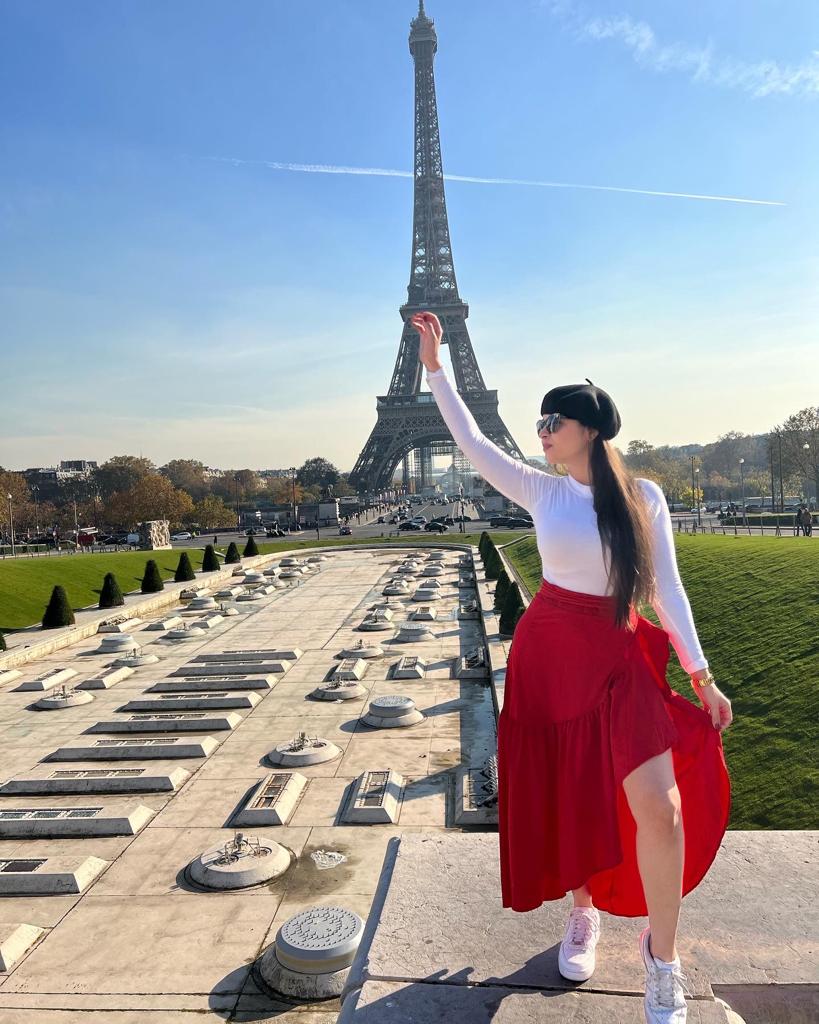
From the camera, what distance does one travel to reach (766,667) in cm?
978

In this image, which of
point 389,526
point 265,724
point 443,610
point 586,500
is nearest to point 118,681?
point 265,724

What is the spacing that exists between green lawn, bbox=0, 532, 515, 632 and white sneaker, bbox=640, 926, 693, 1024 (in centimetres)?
2107

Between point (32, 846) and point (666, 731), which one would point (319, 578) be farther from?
point (666, 731)

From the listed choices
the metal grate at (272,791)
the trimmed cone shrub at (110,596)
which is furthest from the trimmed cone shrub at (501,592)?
the trimmed cone shrub at (110,596)

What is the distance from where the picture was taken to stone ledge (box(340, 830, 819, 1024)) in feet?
9.82

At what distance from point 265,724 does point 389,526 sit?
49.0 metres

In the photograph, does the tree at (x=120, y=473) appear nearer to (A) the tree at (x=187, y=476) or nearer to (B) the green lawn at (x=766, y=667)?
(A) the tree at (x=187, y=476)

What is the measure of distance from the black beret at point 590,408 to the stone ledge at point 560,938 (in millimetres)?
2140

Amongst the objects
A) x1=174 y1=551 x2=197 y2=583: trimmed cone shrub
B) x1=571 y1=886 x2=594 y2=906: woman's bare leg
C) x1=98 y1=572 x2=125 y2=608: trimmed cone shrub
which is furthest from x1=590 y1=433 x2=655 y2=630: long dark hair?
x1=174 y1=551 x2=197 y2=583: trimmed cone shrub

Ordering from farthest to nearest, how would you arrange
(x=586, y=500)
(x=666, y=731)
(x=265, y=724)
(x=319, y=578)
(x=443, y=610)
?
(x=319, y=578)
(x=443, y=610)
(x=265, y=724)
(x=586, y=500)
(x=666, y=731)

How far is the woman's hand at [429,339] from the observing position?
3.55 meters

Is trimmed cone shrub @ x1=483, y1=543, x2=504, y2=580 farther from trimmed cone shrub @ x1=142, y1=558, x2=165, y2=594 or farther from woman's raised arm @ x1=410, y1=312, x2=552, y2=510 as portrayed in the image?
woman's raised arm @ x1=410, y1=312, x2=552, y2=510

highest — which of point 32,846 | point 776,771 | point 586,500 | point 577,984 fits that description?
point 586,500

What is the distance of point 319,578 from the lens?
30.8 meters
